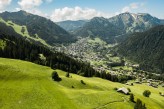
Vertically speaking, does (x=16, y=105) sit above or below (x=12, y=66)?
below

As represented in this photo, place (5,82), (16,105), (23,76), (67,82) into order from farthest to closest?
(67,82) < (23,76) < (5,82) < (16,105)

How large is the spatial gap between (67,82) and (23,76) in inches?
884

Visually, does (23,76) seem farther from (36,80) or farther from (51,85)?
(51,85)

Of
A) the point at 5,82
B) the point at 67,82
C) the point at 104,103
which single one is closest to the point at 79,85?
the point at 67,82

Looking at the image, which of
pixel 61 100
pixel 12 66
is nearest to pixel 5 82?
pixel 12 66

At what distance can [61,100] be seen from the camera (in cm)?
10544

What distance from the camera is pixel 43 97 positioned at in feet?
347

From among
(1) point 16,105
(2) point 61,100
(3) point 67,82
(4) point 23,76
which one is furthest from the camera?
(3) point 67,82

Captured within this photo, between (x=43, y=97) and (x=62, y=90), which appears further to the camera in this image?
(x=62, y=90)

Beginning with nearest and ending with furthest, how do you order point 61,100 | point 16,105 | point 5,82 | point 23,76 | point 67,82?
point 16,105 < point 61,100 < point 5,82 < point 23,76 < point 67,82

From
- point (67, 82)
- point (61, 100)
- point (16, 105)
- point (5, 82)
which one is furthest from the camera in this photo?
point (67, 82)

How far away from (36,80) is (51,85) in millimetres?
7603

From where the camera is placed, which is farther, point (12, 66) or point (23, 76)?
point (12, 66)

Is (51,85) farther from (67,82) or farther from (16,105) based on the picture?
(16,105)
